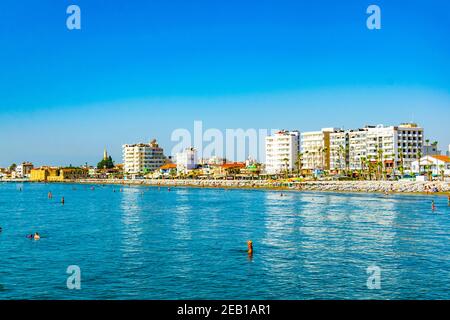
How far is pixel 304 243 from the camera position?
130 feet

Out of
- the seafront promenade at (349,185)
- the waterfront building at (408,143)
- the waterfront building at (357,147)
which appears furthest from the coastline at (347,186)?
the waterfront building at (357,147)

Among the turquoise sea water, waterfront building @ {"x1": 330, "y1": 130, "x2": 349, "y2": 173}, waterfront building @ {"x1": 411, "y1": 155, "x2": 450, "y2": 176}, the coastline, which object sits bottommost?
the turquoise sea water

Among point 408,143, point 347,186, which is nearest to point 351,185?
point 347,186

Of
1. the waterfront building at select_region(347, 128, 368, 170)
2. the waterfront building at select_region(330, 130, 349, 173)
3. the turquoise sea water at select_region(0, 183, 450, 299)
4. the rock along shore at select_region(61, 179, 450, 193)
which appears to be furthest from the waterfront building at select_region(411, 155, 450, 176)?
the turquoise sea water at select_region(0, 183, 450, 299)

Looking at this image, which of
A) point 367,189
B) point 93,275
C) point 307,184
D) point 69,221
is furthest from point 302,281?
point 307,184

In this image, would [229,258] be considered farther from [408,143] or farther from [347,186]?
[408,143]

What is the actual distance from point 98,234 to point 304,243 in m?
19.2

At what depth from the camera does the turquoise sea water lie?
25.0 meters

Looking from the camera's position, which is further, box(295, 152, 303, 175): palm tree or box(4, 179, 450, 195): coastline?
box(295, 152, 303, 175): palm tree

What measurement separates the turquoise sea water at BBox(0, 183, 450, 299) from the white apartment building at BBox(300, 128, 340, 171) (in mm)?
133183

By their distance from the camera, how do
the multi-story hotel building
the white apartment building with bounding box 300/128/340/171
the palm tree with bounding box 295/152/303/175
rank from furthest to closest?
1. the white apartment building with bounding box 300/128/340/171
2. the palm tree with bounding box 295/152/303/175
3. the multi-story hotel building

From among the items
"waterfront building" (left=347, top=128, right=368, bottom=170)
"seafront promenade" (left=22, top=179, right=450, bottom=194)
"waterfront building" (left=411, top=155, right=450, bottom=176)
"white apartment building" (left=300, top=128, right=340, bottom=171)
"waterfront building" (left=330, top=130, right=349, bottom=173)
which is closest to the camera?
"seafront promenade" (left=22, top=179, right=450, bottom=194)

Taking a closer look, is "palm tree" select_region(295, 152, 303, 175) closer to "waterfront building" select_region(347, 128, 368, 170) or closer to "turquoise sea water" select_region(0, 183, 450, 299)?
"waterfront building" select_region(347, 128, 368, 170)

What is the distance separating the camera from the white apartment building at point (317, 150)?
190m
